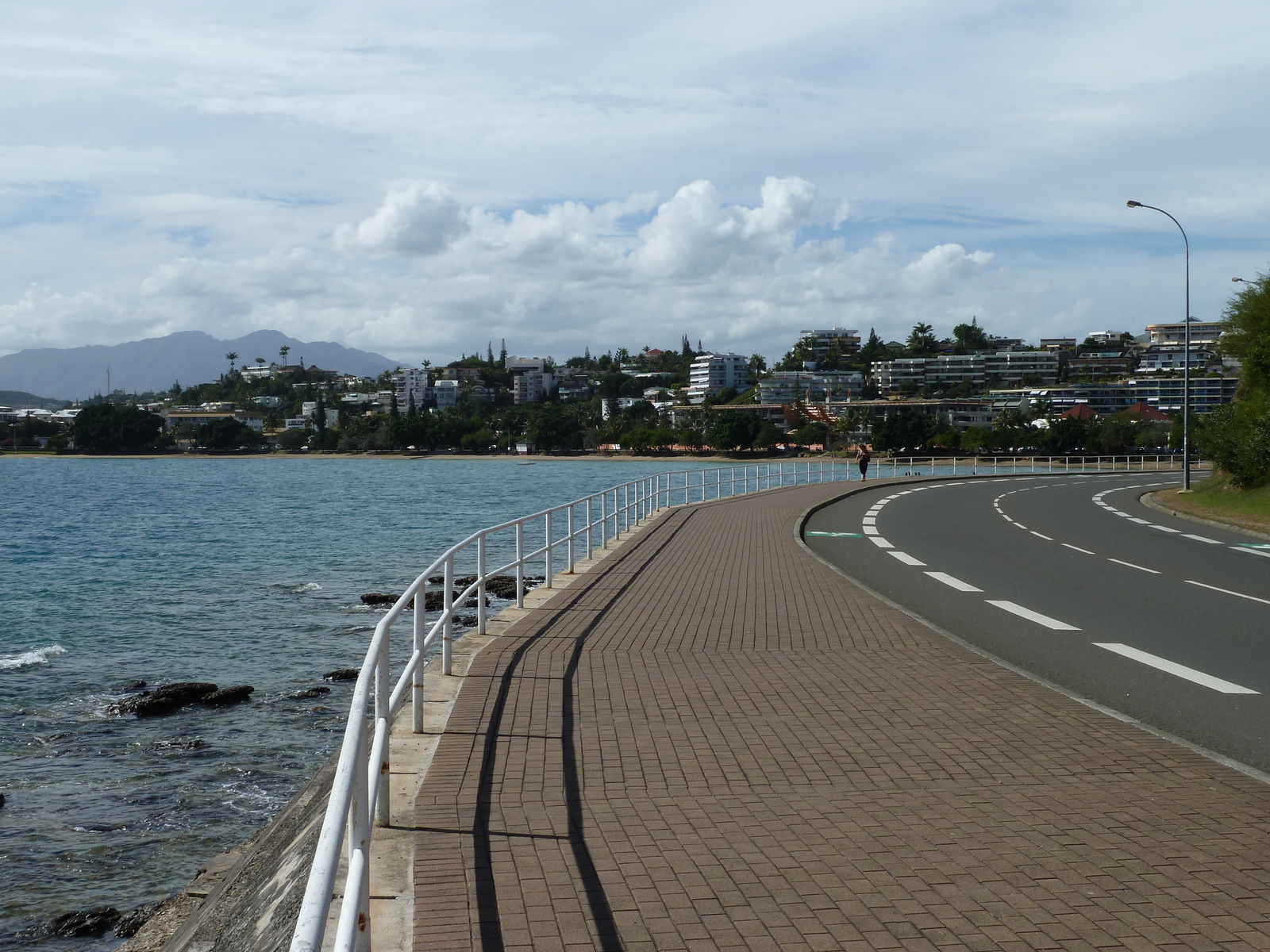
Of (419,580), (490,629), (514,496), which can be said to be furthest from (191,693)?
(514,496)

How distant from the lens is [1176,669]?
9.07 metres

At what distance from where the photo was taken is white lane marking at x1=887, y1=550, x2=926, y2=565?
17.2m

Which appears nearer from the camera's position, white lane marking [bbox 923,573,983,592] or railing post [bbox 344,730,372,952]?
railing post [bbox 344,730,372,952]

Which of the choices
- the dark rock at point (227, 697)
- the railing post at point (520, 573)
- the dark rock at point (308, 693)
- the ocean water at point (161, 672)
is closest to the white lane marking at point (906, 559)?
the railing post at point (520, 573)

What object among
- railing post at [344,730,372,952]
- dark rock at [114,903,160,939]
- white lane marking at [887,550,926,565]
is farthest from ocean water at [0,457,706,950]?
white lane marking at [887,550,926,565]

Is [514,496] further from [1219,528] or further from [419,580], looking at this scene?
[419,580]

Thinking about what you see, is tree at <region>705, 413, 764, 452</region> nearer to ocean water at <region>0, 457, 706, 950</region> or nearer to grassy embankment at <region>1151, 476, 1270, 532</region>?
ocean water at <region>0, 457, 706, 950</region>

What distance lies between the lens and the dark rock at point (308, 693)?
16.4 meters

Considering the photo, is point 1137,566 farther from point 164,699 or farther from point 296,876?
point 296,876

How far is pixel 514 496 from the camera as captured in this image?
7769 centimetres

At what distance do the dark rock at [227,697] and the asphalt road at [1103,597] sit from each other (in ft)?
29.6

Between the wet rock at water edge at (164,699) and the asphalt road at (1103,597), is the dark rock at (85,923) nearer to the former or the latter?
the wet rock at water edge at (164,699)

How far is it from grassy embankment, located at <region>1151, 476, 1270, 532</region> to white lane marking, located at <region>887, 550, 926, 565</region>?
10.5 m

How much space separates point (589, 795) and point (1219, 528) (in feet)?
79.6
